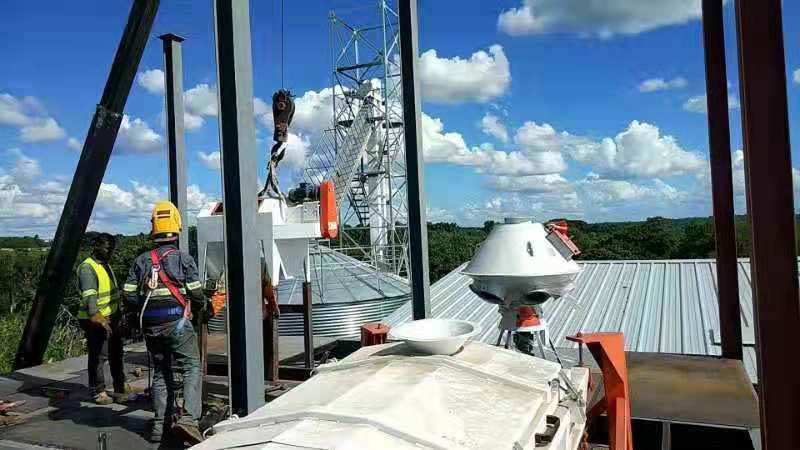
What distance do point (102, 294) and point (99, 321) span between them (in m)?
0.34

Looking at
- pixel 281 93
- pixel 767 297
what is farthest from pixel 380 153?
pixel 767 297

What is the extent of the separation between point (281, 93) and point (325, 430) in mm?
5047

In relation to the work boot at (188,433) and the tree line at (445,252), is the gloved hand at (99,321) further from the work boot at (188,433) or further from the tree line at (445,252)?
the tree line at (445,252)

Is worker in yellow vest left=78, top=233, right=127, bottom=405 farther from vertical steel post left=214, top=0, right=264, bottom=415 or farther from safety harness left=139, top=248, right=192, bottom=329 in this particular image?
vertical steel post left=214, top=0, right=264, bottom=415

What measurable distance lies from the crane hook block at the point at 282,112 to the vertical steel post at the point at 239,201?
2.02 m

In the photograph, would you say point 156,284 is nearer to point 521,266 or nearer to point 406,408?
point 406,408

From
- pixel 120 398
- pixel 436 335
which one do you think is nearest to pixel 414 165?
pixel 436 335

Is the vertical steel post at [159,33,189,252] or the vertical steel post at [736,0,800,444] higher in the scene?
the vertical steel post at [159,33,189,252]

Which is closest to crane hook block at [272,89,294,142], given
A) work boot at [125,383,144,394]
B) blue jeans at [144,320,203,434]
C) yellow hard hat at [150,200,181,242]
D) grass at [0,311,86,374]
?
yellow hard hat at [150,200,181,242]

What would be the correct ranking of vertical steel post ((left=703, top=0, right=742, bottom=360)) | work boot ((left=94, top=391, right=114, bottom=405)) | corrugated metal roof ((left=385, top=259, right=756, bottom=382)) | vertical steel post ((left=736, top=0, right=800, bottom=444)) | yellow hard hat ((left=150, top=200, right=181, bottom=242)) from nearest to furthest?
vertical steel post ((left=736, top=0, right=800, bottom=444)) < yellow hard hat ((left=150, top=200, right=181, bottom=242)) < work boot ((left=94, top=391, right=114, bottom=405)) < vertical steel post ((left=703, top=0, right=742, bottom=360)) < corrugated metal roof ((left=385, top=259, right=756, bottom=382))

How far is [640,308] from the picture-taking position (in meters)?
9.23

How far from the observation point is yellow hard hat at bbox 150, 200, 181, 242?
16.6 feet

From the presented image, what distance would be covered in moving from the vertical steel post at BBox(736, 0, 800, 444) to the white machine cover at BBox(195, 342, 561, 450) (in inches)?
48.4

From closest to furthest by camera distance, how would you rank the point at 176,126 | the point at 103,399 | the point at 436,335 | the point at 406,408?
1. the point at 406,408
2. the point at 436,335
3. the point at 103,399
4. the point at 176,126
